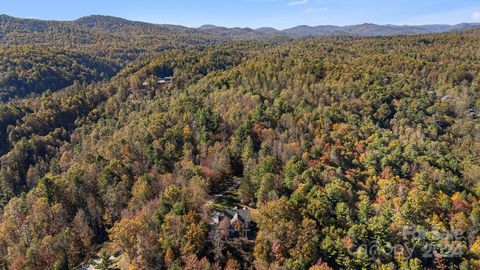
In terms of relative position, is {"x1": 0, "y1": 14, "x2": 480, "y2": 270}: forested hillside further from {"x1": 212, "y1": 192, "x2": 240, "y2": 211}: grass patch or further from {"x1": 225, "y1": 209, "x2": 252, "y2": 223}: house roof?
{"x1": 225, "y1": 209, "x2": 252, "y2": 223}: house roof

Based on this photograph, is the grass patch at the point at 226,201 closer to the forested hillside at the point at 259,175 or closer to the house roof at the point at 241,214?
the forested hillside at the point at 259,175

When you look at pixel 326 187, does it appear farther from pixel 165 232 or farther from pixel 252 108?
pixel 252 108

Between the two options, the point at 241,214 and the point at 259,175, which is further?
the point at 259,175

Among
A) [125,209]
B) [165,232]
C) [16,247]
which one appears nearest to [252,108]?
[125,209]

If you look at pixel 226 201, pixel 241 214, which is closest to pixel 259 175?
pixel 226 201

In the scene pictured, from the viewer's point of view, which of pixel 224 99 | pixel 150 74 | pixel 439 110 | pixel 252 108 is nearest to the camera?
pixel 252 108

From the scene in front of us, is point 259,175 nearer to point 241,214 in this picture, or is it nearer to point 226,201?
point 226,201

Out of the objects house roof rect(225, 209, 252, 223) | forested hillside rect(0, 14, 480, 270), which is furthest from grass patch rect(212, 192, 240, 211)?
house roof rect(225, 209, 252, 223)

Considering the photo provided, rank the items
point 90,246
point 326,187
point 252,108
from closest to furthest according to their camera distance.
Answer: point 90,246
point 326,187
point 252,108
